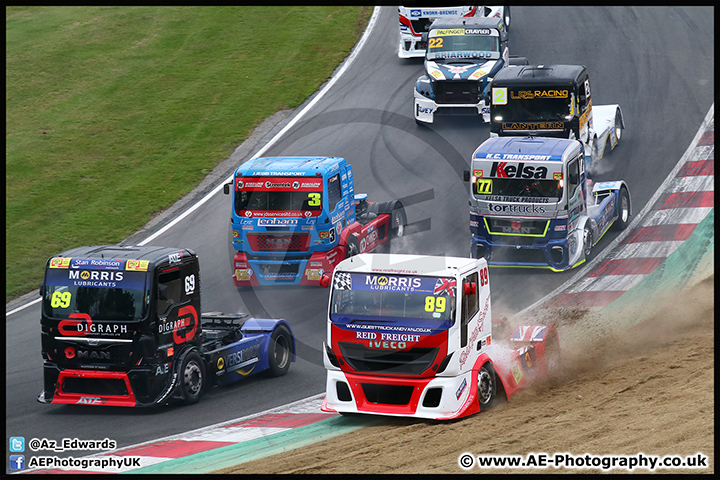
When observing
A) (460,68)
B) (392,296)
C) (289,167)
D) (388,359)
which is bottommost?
(388,359)

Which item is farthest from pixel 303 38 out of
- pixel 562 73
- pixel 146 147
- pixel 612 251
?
pixel 612 251

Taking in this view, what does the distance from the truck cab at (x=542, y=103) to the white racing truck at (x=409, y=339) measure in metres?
11.4

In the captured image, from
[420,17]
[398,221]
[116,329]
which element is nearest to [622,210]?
[398,221]

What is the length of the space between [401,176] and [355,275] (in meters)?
13.5

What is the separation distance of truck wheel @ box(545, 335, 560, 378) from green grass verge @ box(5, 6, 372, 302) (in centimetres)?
1265

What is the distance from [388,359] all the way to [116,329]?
4463 millimetres

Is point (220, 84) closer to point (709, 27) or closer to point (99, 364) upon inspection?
point (709, 27)

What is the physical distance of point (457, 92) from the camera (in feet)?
94.3

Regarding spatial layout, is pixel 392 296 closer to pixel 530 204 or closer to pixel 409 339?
pixel 409 339

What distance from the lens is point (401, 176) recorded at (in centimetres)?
2697

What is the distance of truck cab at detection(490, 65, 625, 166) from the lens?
24.4 meters

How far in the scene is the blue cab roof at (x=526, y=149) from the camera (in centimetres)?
2075

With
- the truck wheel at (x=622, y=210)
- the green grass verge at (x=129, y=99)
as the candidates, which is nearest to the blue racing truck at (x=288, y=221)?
the green grass verge at (x=129, y=99)

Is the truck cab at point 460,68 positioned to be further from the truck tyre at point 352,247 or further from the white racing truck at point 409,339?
the white racing truck at point 409,339
